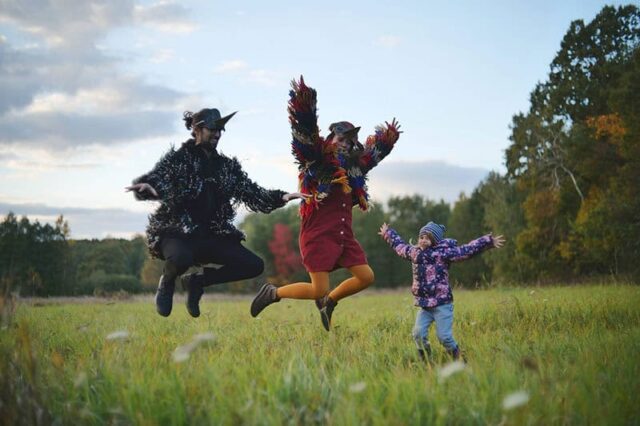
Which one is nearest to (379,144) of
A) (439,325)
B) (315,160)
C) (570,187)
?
(315,160)

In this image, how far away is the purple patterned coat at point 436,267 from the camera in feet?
16.8

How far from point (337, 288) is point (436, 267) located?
1.69 metres

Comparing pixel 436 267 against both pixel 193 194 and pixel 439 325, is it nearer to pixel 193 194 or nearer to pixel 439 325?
pixel 439 325

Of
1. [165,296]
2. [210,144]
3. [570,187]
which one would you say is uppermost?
[570,187]

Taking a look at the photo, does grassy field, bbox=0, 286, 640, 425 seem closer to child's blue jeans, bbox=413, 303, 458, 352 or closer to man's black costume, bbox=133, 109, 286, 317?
child's blue jeans, bbox=413, 303, 458, 352

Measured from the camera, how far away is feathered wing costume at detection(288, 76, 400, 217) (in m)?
5.94

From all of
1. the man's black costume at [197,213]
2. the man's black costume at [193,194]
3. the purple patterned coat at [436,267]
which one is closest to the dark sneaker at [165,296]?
the man's black costume at [197,213]

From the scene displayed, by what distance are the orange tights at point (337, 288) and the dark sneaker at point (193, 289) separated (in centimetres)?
99

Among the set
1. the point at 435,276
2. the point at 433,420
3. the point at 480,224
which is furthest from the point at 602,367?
the point at 480,224

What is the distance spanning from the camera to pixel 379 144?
7.11 meters

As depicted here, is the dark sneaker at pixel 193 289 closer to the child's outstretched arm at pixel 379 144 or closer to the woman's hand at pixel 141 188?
the woman's hand at pixel 141 188

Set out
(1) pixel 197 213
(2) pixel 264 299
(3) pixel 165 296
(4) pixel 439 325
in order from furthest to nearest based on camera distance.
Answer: (2) pixel 264 299
(1) pixel 197 213
(3) pixel 165 296
(4) pixel 439 325

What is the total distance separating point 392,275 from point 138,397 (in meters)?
59.9

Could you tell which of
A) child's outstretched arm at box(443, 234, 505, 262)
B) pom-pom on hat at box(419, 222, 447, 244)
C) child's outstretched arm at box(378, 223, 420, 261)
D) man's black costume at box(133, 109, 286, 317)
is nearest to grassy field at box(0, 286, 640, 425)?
child's outstretched arm at box(443, 234, 505, 262)
